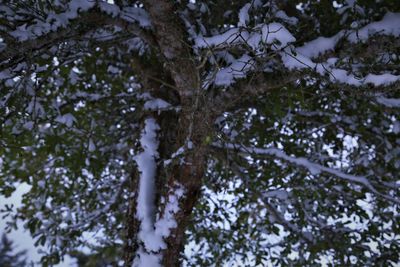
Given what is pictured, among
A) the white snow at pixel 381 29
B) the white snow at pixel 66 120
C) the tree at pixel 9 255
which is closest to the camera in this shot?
the white snow at pixel 381 29

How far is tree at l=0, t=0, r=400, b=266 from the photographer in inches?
103

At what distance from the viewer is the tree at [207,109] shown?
103 inches

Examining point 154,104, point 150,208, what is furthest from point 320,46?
point 150,208

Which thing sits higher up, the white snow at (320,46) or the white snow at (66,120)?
the white snow at (320,46)

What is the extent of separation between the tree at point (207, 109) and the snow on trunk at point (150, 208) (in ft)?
0.05

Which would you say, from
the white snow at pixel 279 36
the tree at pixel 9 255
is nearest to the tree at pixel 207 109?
the white snow at pixel 279 36

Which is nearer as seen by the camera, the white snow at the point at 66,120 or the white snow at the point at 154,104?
the white snow at the point at 66,120

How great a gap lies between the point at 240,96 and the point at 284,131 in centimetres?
206

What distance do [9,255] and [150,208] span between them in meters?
23.6

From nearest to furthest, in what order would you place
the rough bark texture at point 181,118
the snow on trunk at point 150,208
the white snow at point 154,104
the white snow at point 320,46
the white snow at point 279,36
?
1. the white snow at point 279,36
2. the white snow at point 320,46
3. the rough bark texture at point 181,118
4. the snow on trunk at point 150,208
5. the white snow at point 154,104

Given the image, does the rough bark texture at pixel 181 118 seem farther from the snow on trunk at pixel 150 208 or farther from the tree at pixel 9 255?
the tree at pixel 9 255

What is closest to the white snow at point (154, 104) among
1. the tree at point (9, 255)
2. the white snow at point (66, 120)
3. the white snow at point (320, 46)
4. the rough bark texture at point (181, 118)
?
the rough bark texture at point (181, 118)

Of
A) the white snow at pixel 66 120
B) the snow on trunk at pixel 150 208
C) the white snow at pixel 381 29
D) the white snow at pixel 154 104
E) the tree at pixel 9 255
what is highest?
the tree at pixel 9 255

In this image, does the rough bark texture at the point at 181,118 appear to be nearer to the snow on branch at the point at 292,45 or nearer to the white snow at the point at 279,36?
the snow on branch at the point at 292,45
